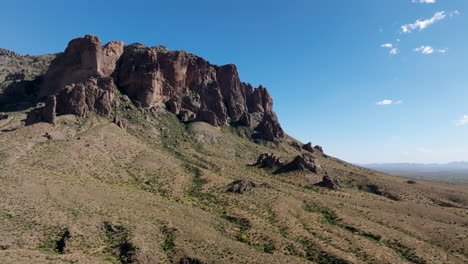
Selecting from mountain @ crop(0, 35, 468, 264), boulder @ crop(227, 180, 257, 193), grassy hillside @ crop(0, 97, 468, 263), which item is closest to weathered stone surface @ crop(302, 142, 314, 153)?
mountain @ crop(0, 35, 468, 264)

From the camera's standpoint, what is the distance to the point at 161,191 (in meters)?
77.9

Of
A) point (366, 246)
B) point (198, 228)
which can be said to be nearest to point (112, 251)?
point (198, 228)

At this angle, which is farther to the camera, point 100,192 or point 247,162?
point 247,162

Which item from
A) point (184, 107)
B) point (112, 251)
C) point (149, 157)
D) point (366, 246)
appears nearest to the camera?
point (112, 251)

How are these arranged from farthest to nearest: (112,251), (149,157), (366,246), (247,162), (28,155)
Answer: (247,162) < (149,157) < (28,155) < (366,246) < (112,251)

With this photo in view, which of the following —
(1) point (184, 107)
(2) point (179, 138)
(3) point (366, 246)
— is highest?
(1) point (184, 107)

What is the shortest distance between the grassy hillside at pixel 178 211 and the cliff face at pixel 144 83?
43.7 feet

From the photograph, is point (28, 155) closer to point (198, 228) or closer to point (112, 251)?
point (112, 251)

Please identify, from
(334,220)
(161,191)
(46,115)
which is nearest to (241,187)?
(161,191)

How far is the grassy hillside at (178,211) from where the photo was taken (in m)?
45.5

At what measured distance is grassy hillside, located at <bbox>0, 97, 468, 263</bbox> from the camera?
45.5m

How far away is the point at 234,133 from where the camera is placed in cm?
16338

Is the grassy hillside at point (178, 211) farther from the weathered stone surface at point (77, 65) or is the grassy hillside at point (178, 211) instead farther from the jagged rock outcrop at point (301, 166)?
the weathered stone surface at point (77, 65)

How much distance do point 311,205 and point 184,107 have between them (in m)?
104
